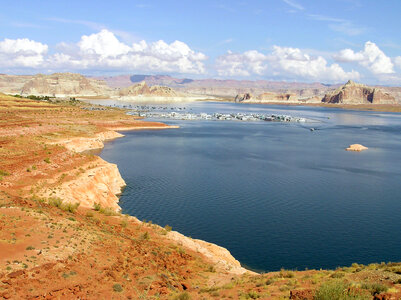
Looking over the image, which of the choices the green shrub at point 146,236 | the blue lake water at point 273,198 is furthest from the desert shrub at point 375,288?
the green shrub at point 146,236

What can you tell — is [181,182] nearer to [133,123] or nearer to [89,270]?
[89,270]

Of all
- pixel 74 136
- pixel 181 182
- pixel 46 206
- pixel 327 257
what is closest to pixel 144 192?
pixel 181 182

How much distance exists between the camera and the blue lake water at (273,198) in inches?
1166

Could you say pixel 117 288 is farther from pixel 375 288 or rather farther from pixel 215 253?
pixel 375 288

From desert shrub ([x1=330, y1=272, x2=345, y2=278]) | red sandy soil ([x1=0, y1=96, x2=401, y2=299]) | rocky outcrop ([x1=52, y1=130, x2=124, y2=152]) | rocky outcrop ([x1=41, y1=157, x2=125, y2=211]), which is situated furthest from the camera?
rocky outcrop ([x1=52, y1=130, x2=124, y2=152])

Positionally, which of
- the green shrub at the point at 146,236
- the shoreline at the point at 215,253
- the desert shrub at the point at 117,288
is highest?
the desert shrub at the point at 117,288

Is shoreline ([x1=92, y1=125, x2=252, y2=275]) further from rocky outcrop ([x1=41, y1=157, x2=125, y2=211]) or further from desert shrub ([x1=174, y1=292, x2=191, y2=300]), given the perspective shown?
rocky outcrop ([x1=41, y1=157, x2=125, y2=211])

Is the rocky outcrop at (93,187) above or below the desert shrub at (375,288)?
below

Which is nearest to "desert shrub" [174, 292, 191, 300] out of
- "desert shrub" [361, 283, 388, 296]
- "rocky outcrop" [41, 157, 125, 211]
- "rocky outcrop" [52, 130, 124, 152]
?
"desert shrub" [361, 283, 388, 296]

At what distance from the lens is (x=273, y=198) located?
4269cm

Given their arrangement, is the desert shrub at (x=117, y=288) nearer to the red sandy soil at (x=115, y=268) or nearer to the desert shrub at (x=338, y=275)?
the red sandy soil at (x=115, y=268)

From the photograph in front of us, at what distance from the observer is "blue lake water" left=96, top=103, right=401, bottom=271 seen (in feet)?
97.1

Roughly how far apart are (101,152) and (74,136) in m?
9.37

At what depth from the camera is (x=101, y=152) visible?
70.6 metres
